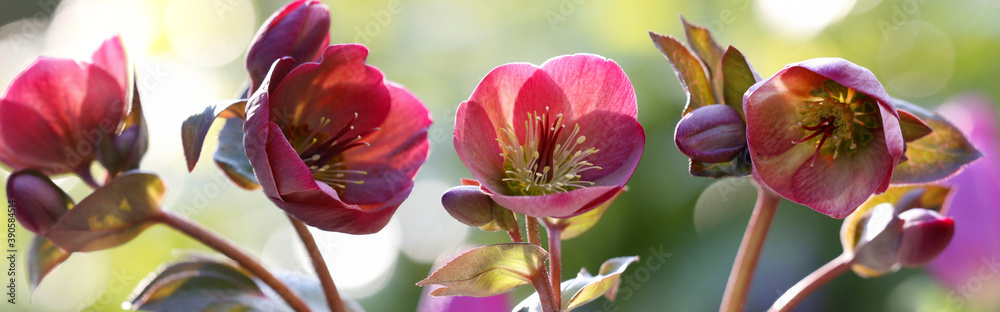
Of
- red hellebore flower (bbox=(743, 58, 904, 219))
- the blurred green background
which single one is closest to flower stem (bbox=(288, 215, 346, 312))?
red hellebore flower (bbox=(743, 58, 904, 219))

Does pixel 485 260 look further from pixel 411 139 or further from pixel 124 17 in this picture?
pixel 124 17

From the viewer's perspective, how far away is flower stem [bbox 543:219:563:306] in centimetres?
38

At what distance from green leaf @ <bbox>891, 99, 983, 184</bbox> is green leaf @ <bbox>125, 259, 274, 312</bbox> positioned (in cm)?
37

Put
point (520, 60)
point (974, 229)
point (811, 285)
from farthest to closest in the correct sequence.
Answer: point (520, 60) < point (974, 229) < point (811, 285)

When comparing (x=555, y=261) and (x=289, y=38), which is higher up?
(x=289, y=38)

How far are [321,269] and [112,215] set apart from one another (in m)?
0.13

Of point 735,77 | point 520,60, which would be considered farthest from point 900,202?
point 520,60

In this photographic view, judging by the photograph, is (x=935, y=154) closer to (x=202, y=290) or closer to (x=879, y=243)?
(x=879, y=243)

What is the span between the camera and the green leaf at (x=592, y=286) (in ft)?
1.19

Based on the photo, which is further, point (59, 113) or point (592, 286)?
point (59, 113)

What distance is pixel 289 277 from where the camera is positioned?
20.8 inches

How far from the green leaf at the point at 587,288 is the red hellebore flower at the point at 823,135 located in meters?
0.08

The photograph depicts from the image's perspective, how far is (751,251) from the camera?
44cm

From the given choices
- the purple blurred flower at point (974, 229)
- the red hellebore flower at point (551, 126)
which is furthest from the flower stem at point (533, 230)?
the purple blurred flower at point (974, 229)
